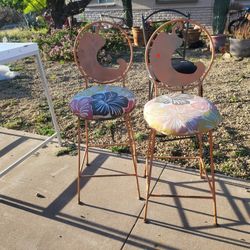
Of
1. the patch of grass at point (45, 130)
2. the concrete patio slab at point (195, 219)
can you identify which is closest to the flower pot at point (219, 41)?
the patch of grass at point (45, 130)

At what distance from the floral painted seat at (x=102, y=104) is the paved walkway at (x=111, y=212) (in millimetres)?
754

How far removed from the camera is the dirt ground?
10.2 ft

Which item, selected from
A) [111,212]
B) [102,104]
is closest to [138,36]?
[102,104]

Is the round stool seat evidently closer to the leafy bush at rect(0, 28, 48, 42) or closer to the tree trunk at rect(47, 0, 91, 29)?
the leafy bush at rect(0, 28, 48, 42)

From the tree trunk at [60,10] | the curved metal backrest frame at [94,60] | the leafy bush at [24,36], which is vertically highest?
the curved metal backrest frame at [94,60]

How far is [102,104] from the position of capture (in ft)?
7.29

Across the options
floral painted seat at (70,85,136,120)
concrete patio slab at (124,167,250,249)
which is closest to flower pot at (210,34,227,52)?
concrete patio slab at (124,167,250,249)

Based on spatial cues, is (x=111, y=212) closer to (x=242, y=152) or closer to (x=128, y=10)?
(x=242, y=152)

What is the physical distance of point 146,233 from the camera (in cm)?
219

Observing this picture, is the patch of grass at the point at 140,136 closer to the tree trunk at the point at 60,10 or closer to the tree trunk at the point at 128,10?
the tree trunk at the point at 60,10

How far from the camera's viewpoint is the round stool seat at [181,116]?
6.30 ft

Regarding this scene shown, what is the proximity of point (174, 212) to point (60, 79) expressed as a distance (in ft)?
12.7

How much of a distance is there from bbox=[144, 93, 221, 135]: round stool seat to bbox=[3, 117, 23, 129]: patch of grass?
2243mm

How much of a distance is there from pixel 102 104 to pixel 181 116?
1.87ft
